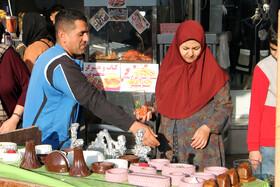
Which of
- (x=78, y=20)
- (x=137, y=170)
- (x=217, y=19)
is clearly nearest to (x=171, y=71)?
(x=78, y=20)

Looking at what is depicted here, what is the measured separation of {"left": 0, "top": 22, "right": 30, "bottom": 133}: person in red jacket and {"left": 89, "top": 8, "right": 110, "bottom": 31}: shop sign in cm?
161

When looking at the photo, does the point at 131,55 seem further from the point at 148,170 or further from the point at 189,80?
the point at 148,170

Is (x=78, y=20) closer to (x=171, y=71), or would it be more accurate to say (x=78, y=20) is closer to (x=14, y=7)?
(x=171, y=71)

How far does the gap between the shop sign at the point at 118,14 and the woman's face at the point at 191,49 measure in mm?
2247

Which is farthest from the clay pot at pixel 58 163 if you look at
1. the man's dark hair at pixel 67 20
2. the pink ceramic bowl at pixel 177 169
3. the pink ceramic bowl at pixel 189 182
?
the man's dark hair at pixel 67 20

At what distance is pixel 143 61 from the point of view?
17.1ft

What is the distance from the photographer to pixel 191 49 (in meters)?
3.12

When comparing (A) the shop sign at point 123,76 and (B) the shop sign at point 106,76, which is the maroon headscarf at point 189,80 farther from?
(B) the shop sign at point 106,76

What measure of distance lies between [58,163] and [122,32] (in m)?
3.24

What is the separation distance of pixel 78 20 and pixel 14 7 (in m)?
4.63

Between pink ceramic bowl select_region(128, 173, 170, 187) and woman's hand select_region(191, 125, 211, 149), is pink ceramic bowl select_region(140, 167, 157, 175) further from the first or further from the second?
woman's hand select_region(191, 125, 211, 149)

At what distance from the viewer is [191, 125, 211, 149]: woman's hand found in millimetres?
3016

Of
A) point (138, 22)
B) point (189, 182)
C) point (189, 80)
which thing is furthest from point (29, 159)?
point (138, 22)

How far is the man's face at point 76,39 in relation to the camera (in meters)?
3.16
